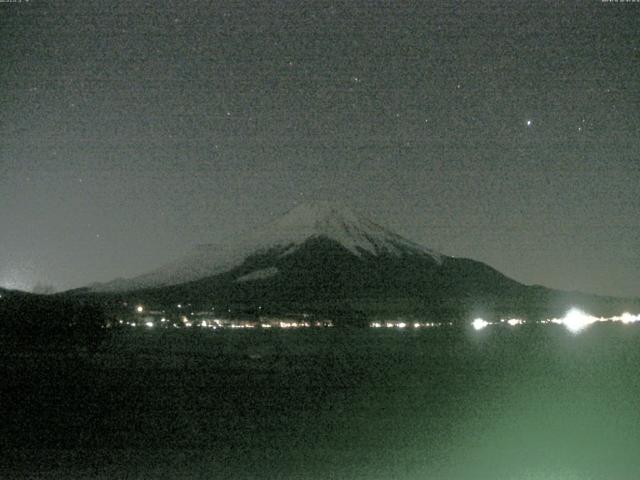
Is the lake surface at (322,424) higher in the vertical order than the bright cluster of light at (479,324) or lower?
lower

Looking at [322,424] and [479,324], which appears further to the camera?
[479,324]

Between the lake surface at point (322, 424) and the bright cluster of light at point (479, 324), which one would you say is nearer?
the lake surface at point (322, 424)

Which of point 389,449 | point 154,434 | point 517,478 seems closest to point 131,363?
point 154,434

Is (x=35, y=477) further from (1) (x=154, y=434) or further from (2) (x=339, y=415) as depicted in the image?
(2) (x=339, y=415)

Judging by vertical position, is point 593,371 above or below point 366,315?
below

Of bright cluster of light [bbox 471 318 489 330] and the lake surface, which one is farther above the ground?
bright cluster of light [bbox 471 318 489 330]

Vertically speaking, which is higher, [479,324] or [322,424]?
[479,324]

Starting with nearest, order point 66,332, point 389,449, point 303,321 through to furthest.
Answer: point 389,449 → point 66,332 → point 303,321

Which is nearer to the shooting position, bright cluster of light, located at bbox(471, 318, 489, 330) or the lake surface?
the lake surface
